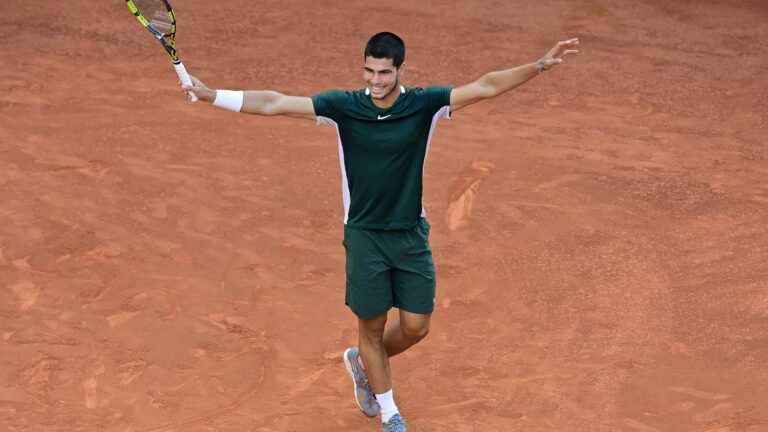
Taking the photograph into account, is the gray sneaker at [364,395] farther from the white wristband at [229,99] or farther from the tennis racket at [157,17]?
the tennis racket at [157,17]

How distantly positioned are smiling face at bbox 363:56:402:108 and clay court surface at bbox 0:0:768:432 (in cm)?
202

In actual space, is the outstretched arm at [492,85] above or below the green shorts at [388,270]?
above

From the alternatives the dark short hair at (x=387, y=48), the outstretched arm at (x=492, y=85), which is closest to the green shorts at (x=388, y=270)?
the outstretched arm at (x=492, y=85)

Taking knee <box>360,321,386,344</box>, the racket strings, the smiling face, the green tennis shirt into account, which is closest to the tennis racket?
the racket strings

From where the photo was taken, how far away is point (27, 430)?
801 cm

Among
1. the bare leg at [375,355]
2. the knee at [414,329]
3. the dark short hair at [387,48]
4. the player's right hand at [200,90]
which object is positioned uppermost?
the dark short hair at [387,48]

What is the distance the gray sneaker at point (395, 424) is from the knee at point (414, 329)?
46 centimetres

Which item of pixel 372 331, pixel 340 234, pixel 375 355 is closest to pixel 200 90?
pixel 372 331

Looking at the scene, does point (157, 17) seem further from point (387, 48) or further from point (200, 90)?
point (387, 48)

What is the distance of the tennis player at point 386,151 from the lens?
7297mm

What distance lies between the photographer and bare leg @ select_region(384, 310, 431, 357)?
7.80 metres

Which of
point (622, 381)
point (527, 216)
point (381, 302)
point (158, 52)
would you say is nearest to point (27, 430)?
point (381, 302)

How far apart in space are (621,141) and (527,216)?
6.07ft

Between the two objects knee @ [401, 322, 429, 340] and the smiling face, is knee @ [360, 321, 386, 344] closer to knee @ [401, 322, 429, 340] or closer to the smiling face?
knee @ [401, 322, 429, 340]
